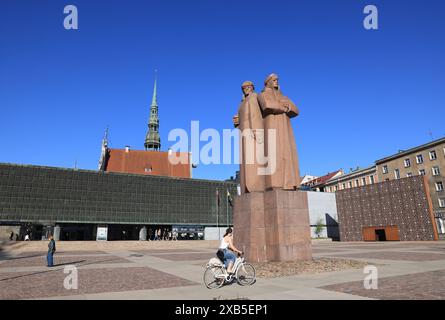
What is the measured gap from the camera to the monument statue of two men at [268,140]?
53.2 feet

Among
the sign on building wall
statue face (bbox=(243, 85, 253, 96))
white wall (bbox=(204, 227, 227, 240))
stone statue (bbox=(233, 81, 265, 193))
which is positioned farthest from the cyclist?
white wall (bbox=(204, 227, 227, 240))

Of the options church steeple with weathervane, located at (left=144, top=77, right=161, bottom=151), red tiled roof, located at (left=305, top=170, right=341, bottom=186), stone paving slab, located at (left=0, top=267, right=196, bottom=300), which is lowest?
stone paving slab, located at (left=0, top=267, right=196, bottom=300)

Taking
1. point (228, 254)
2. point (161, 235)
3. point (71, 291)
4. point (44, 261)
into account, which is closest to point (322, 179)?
point (161, 235)

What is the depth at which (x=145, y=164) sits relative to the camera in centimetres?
8644

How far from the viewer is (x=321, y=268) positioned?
513 inches

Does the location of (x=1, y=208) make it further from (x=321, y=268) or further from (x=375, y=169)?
(x=375, y=169)

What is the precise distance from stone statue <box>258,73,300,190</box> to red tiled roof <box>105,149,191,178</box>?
69678mm

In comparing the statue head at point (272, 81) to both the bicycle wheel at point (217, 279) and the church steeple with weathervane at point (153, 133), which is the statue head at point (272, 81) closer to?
the bicycle wheel at point (217, 279)

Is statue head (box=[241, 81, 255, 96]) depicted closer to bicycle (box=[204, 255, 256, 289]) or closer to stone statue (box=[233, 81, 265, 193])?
stone statue (box=[233, 81, 265, 193])

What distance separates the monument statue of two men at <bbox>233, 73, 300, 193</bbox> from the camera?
1622cm

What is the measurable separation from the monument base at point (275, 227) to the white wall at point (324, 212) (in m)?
65.1

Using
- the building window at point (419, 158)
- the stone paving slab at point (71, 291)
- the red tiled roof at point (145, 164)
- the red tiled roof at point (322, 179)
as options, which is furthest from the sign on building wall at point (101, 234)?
the red tiled roof at point (322, 179)
